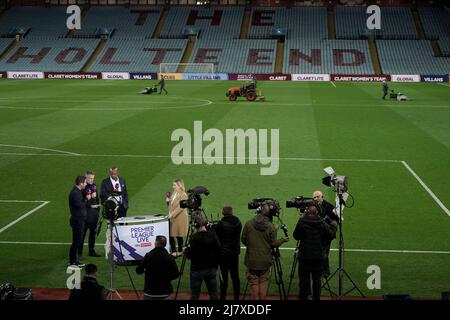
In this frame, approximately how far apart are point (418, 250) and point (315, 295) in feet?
16.4

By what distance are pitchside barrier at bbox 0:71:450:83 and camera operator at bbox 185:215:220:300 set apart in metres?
59.9

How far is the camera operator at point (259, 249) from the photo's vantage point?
11789 millimetres

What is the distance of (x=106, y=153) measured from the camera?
27266 mm

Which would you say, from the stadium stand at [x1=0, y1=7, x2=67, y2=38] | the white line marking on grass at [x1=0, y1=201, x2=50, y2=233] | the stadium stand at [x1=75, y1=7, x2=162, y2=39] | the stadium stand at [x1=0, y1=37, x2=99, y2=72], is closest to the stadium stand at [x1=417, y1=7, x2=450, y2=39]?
the stadium stand at [x1=75, y1=7, x2=162, y2=39]

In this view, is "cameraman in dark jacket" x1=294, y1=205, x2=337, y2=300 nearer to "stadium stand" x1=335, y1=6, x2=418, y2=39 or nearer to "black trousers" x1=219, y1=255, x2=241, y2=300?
"black trousers" x1=219, y1=255, x2=241, y2=300

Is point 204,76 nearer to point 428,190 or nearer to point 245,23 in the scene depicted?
point 245,23

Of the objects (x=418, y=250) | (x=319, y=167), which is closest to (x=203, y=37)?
(x=319, y=167)

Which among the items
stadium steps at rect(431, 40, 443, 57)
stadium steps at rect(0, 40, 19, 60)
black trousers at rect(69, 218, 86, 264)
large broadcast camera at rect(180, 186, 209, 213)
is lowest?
black trousers at rect(69, 218, 86, 264)

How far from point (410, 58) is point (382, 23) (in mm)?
8575

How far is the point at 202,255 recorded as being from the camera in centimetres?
1138

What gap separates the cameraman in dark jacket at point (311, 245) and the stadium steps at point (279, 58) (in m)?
66.3

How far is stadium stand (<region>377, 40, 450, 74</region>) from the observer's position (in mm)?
74688

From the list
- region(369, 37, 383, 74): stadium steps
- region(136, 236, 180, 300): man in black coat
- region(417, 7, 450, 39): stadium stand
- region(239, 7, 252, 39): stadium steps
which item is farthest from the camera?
region(239, 7, 252, 39): stadium steps
